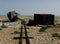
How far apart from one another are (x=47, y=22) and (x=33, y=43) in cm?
2321

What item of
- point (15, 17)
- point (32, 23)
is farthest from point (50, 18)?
point (15, 17)

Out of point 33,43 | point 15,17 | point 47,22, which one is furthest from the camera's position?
point 15,17

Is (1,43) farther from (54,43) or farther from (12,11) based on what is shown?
(12,11)

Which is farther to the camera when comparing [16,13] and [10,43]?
[16,13]

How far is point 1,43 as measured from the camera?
14.6 metres

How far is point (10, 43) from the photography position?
14.8 metres

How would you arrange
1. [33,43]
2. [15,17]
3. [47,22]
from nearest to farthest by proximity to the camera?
[33,43]
[47,22]
[15,17]

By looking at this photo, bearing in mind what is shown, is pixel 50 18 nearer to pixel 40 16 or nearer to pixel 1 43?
pixel 40 16

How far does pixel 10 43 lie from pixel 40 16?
23.5 m

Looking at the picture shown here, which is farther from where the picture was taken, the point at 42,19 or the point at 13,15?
the point at 13,15

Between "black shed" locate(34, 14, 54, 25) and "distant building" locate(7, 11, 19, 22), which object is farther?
"distant building" locate(7, 11, 19, 22)

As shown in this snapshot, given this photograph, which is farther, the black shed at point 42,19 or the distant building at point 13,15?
the distant building at point 13,15

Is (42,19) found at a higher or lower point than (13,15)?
lower

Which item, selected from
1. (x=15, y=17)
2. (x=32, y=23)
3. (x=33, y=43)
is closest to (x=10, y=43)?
(x=33, y=43)
